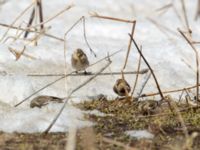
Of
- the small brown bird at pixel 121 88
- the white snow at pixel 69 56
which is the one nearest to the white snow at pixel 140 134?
→ the white snow at pixel 69 56

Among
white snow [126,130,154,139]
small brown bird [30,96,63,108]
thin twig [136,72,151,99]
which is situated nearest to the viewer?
white snow [126,130,154,139]

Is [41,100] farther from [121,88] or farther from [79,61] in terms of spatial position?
[79,61]

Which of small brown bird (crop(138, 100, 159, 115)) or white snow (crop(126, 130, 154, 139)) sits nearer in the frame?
white snow (crop(126, 130, 154, 139))

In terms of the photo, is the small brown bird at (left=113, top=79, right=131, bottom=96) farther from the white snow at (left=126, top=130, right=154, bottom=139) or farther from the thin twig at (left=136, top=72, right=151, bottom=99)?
the white snow at (left=126, top=130, right=154, bottom=139)

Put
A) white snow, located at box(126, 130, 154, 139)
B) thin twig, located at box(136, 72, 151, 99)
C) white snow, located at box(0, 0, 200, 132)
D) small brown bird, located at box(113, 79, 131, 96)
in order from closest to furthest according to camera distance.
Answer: white snow, located at box(126, 130, 154, 139)
white snow, located at box(0, 0, 200, 132)
small brown bird, located at box(113, 79, 131, 96)
thin twig, located at box(136, 72, 151, 99)

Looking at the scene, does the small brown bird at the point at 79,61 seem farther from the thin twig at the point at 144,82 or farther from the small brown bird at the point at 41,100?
the small brown bird at the point at 41,100

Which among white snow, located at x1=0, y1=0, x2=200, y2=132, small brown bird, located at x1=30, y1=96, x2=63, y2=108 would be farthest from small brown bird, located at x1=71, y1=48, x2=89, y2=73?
small brown bird, located at x1=30, y1=96, x2=63, y2=108

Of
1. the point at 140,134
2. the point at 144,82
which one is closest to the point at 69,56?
the point at 144,82

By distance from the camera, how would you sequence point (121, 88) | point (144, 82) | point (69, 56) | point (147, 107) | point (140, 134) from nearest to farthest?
point (140, 134)
point (147, 107)
point (121, 88)
point (144, 82)
point (69, 56)

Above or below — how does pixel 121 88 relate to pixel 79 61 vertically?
below
